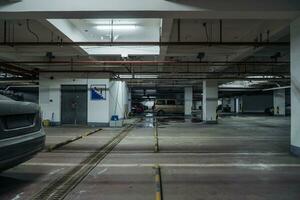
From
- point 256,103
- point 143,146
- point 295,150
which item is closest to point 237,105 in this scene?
point 256,103

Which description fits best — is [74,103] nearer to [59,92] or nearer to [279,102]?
[59,92]

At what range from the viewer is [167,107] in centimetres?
3222

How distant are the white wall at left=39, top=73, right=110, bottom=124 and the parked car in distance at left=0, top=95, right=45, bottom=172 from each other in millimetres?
11837

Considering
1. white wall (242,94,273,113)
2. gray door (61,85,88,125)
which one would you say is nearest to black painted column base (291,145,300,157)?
gray door (61,85,88,125)

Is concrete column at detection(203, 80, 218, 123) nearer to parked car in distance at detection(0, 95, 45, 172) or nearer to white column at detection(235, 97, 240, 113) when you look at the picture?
parked car in distance at detection(0, 95, 45, 172)

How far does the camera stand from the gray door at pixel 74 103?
16.3 m

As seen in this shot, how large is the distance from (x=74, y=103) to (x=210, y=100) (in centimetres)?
827

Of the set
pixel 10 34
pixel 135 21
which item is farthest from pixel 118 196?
pixel 10 34

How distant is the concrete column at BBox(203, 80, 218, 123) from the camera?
63.7 feet

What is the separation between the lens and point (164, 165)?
565 centimetres

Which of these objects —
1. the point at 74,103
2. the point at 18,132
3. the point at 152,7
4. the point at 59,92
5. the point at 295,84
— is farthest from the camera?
the point at 59,92

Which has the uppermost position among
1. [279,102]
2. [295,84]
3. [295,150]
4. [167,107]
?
[295,84]

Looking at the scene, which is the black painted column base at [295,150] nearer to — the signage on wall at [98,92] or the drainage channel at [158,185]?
the drainage channel at [158,185]

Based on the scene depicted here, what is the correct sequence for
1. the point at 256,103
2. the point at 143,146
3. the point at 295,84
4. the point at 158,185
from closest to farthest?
the point at 158,185 < the point at 295,84 < the point at 143,146 < the point at 256,103
